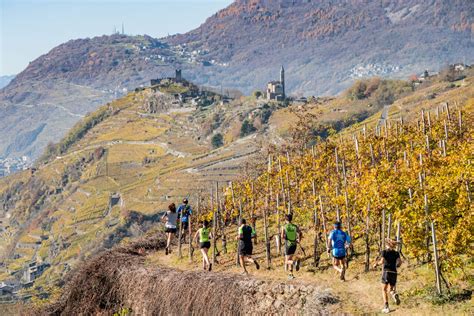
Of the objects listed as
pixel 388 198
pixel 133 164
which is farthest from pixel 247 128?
pixel 388 198

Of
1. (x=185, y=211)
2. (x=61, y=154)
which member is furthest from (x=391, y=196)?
(x=61, y=154)

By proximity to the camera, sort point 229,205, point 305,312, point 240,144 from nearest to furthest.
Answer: point 305,312 < point 229,205 < point 240,144

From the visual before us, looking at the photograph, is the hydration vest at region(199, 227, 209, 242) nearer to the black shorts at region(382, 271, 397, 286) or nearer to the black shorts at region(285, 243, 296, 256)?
the black shorts at region(285, 243, 296, 256)

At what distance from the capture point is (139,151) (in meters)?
135

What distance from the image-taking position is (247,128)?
12312 centimetres

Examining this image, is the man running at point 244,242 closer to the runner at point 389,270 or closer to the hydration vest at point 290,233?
the hydration vest at point 290,233

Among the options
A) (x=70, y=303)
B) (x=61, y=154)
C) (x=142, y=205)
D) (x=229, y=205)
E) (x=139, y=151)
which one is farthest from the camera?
(x=61, y=154)

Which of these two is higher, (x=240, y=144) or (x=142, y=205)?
(x=240, y=144)

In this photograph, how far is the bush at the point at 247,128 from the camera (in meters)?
122

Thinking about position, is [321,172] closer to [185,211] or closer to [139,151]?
[185,211]

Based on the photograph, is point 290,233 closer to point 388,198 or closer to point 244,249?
point 244,249

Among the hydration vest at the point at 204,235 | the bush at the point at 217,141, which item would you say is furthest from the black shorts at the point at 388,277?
the bush at the point at 217,141

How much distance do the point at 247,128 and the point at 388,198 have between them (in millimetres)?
107679

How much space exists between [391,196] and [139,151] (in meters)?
122
